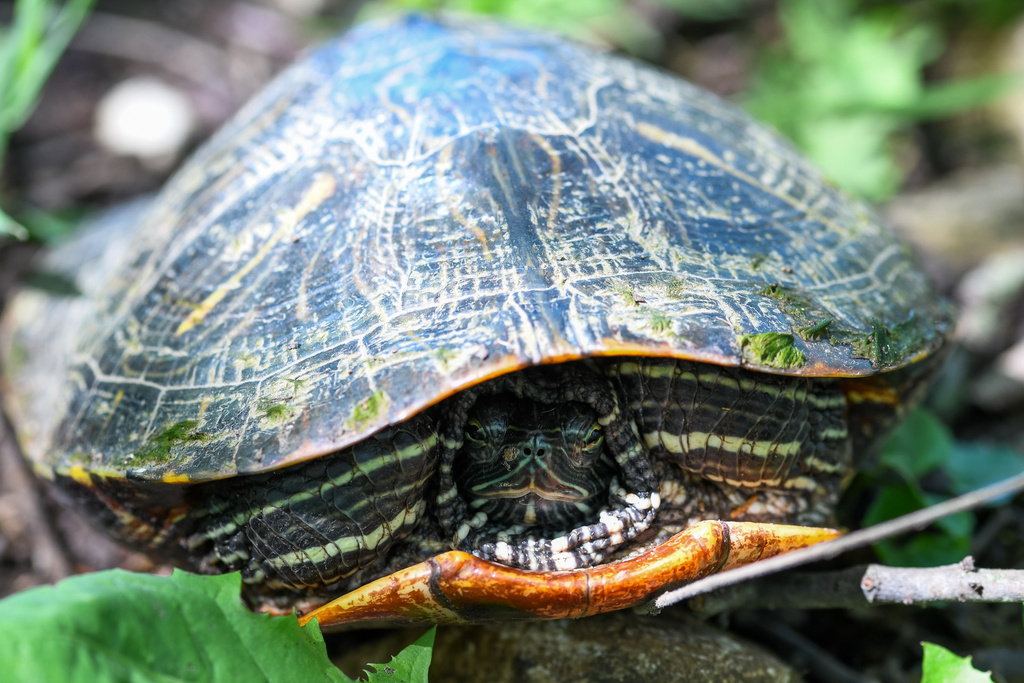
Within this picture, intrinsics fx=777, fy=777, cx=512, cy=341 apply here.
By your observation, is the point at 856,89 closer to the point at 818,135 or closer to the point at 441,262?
the point at 818,135

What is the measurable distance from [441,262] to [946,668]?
51.0 inches

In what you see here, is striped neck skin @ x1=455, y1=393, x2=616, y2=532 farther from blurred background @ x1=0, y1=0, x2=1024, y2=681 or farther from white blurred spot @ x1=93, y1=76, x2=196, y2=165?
white blurred spot @ x1=93, y1=76, x2=196, y2=165

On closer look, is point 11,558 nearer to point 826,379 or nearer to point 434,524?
point 434,524

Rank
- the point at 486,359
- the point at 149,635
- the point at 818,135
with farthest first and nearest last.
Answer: the point at 818,135
the point at 486,359
the point at 149,635

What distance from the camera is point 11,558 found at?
270cm

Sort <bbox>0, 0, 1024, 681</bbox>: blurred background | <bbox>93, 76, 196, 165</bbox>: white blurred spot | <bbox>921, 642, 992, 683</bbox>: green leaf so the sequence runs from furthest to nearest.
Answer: <bbox>93, 76, 196, 165</bbox>: white blurred spot < <bbox>0, 0, 1024, 681</bbox>: blurred background < <bbox>921, 642, 992, 683</bbox>: green leaf

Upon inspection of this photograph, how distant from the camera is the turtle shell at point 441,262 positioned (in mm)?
1562

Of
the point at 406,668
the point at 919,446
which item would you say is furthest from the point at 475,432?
the point at 919,446

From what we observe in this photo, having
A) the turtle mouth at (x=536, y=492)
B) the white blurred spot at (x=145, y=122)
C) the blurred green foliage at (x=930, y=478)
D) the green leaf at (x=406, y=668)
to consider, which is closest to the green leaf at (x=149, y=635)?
the green leaf at (x=406, y=668)

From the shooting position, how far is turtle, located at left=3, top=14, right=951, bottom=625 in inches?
62.2

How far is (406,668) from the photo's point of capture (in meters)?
1.53

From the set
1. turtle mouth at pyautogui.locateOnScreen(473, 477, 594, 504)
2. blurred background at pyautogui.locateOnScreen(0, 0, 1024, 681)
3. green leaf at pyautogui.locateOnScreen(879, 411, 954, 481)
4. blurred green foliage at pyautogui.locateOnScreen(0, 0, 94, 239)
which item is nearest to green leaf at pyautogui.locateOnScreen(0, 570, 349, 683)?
turtle mouth at pyautogui.locateOnScreen(473, 477, 594, 504)

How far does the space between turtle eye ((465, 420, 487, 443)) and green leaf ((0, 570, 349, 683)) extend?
49 cm

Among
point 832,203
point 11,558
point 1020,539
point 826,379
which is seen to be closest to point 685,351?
point 826,379
